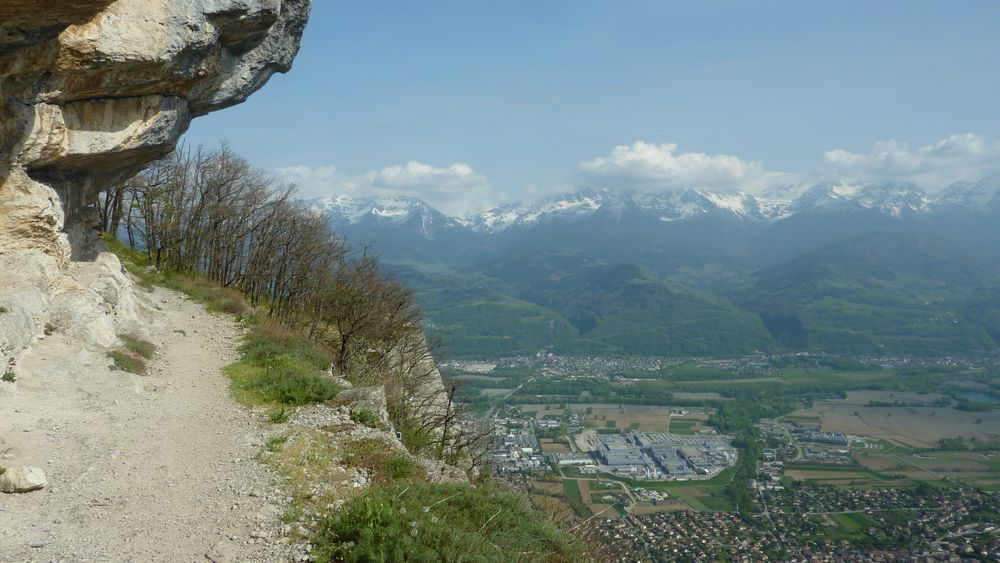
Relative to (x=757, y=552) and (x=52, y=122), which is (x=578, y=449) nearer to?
(x=757, y=552)

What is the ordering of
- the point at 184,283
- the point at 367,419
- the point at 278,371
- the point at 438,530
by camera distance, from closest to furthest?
the point at 438,530
the point at 367,419
the point at 278,371
the point at 184,283

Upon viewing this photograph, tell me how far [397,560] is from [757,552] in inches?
1403

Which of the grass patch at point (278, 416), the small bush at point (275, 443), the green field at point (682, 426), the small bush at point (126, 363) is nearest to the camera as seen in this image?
the small bush at point (275, 443)

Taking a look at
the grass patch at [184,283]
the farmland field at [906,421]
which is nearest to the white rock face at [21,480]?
the grass patch at [184,283]

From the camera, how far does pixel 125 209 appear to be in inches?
1331

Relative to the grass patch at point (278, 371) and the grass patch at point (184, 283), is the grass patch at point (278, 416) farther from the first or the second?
the grass patch at point (184, 283)

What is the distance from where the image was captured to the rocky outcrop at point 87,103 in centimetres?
1305

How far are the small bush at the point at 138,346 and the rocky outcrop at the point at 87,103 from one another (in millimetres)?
497

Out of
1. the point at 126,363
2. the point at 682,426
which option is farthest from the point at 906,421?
the point at 126,363

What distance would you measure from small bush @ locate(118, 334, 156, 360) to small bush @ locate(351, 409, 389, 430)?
848 cm

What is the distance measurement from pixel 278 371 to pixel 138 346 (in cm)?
483

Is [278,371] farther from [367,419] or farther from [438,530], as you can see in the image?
[438,530]

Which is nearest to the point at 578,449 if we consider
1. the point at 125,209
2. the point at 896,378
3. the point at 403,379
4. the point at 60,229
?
the point at 403,379

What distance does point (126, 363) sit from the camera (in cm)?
1593
